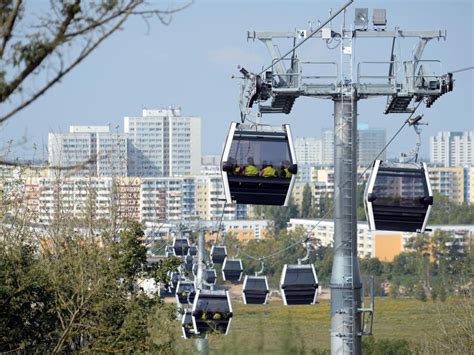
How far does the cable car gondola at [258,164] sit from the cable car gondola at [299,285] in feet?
23.9

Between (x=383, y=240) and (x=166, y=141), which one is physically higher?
(x=166, y=141)

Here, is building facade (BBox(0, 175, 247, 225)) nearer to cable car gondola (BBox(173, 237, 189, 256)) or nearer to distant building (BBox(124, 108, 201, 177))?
cable car gondola (BBox(173, 237, 189, 256))

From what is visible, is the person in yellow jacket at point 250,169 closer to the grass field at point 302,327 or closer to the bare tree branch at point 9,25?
the grass field at point 302,327

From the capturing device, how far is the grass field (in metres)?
20.1

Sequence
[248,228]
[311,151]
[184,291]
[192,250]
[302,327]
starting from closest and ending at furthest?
[184,291], [192,250], [302,327], [248,228], [311,151]

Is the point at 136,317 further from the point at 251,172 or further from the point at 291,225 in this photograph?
the point at 291,225

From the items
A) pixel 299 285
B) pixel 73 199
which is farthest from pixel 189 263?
pixel 299 285

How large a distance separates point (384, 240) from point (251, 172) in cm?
7313

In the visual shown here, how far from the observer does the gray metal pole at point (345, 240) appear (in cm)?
1393

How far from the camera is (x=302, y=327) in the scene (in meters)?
42.9

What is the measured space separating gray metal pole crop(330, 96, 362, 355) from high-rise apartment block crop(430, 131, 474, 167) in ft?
527

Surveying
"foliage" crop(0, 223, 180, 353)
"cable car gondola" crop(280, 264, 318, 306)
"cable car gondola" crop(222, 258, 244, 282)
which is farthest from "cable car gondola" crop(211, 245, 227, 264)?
"foliage" crop(0, 223, 180, 353)

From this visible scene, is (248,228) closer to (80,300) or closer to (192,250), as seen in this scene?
(192,250)

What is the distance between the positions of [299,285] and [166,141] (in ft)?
363
